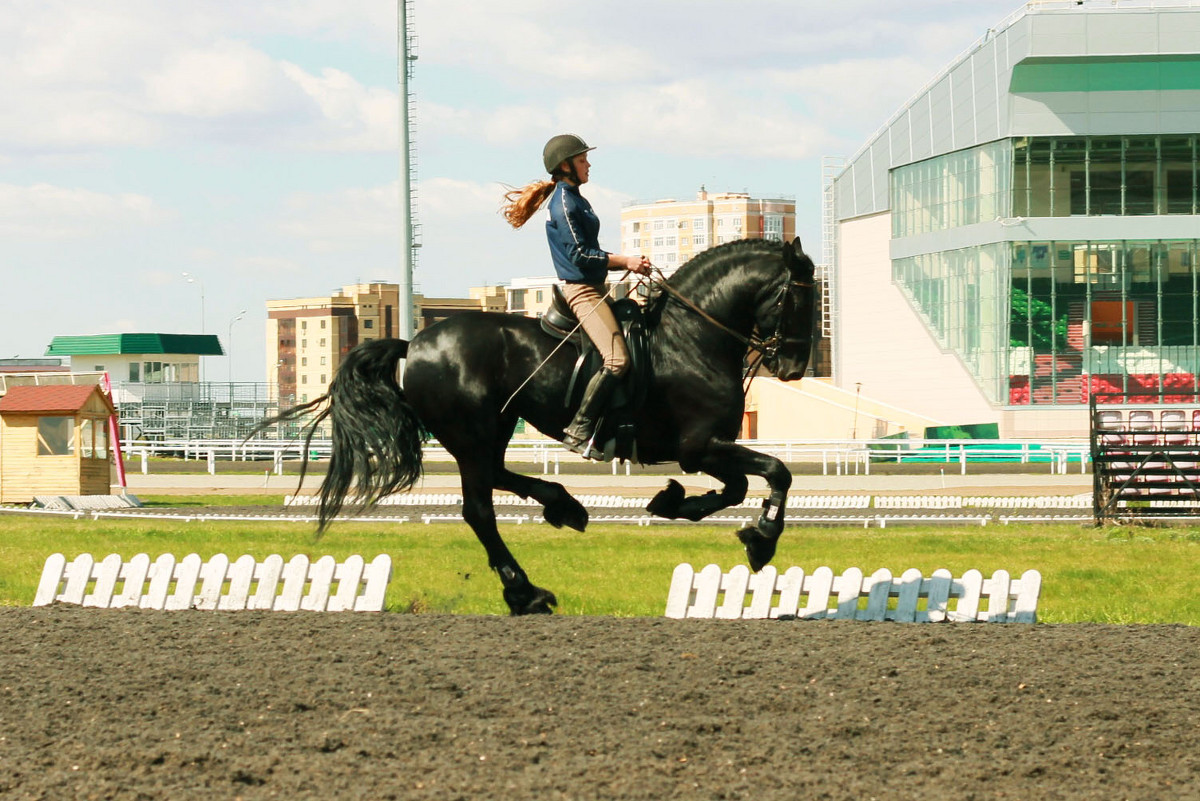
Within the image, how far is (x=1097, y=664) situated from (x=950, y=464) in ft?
126

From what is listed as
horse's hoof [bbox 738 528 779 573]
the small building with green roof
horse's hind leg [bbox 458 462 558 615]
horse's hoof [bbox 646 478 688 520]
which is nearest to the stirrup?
horse's hoof [bbox 646 478 688 520]

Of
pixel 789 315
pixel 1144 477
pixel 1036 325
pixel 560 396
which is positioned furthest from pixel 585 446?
pixel 1036 325

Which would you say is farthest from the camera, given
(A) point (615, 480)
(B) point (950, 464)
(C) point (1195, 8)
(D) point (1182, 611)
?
(C) point (1195, 8)

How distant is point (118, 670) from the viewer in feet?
27.6

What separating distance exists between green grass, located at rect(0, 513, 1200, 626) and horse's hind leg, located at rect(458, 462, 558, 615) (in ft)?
3.69

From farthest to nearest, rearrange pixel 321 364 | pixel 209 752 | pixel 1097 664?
1. pixel 321 364
2. pixel 1097 664
3. pixel 209 752

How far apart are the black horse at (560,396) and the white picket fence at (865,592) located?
0.44 m

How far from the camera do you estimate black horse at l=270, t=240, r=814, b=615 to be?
1038 cm

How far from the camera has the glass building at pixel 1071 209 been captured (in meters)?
61.2

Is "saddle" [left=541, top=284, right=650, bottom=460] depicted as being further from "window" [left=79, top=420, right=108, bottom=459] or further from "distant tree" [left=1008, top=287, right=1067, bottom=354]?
"distant tree" [left=1008, top=287, right=1067, bottom=354]

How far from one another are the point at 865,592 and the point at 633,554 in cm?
760

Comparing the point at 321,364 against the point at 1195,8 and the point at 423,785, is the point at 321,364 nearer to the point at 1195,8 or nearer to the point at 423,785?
the point at 1195,8

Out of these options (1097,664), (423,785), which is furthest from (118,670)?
(1097,664)

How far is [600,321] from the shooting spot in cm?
1052
